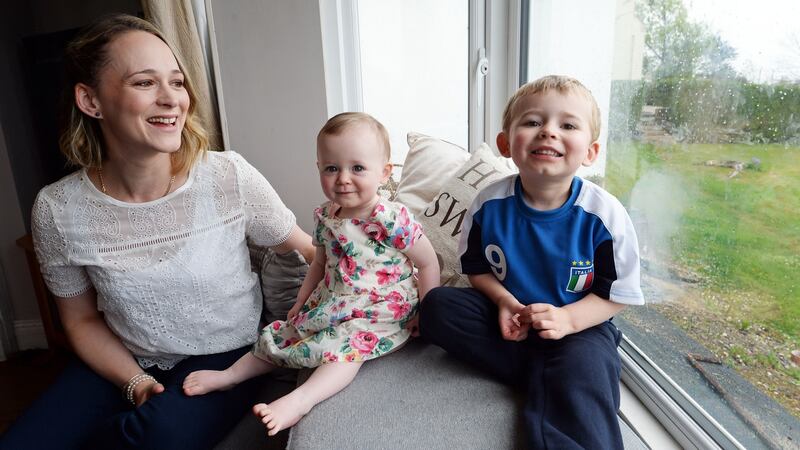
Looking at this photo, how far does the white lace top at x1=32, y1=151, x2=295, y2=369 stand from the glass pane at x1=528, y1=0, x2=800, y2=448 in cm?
100

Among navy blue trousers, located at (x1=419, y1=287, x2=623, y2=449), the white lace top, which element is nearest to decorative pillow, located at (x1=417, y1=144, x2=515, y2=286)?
navy blue trousers, located at (x1=419, y1=287, x2=623, y2=449)

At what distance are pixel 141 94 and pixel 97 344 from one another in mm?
597

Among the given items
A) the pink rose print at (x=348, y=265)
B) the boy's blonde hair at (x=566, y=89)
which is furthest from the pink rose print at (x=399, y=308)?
the boy's blonde hair at (x=566, y=89)

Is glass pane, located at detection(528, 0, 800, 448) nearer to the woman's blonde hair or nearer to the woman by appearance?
the woman

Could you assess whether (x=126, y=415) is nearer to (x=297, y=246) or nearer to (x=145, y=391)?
(x=145, y=391)

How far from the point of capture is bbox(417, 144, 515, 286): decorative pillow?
50.8 inches

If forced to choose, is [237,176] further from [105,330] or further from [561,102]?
[561,102]

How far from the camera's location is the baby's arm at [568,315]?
3.03 ft

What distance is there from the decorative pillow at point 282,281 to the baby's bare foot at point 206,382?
0.27m

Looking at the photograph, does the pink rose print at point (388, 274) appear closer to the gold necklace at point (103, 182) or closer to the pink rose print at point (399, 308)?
the pink rose print at point (399, 308)

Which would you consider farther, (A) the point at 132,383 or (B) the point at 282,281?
(B) the point at 282,281

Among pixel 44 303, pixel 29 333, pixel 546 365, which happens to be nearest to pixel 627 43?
pixel 546 365

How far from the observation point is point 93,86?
113 centimetres

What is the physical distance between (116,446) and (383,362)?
55cm
